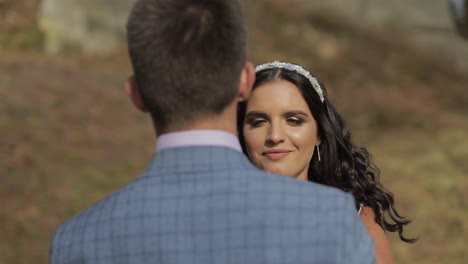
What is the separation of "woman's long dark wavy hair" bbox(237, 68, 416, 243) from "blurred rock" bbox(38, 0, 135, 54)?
26.7ft

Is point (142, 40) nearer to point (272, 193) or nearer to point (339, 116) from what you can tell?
point (272, 193)

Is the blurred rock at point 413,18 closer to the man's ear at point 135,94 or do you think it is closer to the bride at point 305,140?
the bride at point 305,140

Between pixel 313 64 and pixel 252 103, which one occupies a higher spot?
pixel 313 64

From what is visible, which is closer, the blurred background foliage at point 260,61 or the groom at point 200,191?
the groom at point 200,191

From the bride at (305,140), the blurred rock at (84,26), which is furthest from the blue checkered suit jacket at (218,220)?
the blurred rock at (84,26)

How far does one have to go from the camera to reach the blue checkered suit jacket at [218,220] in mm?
1993

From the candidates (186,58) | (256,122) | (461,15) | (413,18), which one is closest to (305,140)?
(256,122)

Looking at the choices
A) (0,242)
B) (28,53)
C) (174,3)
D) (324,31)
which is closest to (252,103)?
(174,3)

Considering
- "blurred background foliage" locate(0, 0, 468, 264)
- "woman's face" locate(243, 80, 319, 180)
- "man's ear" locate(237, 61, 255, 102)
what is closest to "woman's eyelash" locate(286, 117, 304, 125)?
"woman's face" locate(243, 80, 319, 180)

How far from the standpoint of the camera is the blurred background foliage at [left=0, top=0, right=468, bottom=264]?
8891 millimetres

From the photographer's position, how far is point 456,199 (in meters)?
9.62

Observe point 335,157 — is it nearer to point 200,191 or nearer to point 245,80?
point 245,80

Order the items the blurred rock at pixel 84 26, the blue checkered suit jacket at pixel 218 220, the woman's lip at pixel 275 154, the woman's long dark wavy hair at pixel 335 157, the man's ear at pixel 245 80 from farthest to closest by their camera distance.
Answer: the blurred rock at pixel 84 26
the woman's long dark wavy hair at pixel 335 157
the woman's lip at pixel 275 154
the man's ear at pixel 245 80
the blue checkered suit jacket at pixel 218 220

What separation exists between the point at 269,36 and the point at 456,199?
12.5 feet
